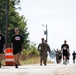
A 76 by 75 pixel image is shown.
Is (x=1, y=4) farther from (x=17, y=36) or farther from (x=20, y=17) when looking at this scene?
(x=17, y=36)

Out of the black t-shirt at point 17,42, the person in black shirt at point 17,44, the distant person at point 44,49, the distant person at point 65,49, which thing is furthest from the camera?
the distant person at point 65,49

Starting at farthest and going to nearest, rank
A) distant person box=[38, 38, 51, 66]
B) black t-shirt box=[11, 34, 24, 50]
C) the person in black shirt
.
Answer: distant person box=[38, 38, 51, 66], black t-shirt box=[11, 34, 24, 50], the person in black shirt

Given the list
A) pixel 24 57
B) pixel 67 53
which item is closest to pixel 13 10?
pixel 24 57

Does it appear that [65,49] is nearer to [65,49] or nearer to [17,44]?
[65,49]

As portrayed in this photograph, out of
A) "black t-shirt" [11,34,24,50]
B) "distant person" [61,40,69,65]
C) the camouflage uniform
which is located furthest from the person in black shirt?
"distant person" [61,40,69,65]

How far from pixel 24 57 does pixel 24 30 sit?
3124 cm

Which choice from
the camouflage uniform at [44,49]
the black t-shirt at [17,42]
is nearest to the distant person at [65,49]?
the camouflage uniform at [44,49]

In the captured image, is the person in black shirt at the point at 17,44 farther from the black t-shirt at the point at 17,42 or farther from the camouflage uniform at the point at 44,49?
the camouflage uniform at the point at 44,49

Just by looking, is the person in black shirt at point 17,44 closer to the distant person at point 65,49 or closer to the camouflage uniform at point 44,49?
the camouflage uniform at point 44,49

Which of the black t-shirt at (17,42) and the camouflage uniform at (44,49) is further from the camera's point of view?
the camouflage uniform at (44,49)

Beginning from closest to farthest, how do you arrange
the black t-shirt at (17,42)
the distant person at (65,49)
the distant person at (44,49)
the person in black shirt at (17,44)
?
the person in black shirt at (17,44)
the black t-shirt at (17,42)
the distant person at (44,49)
the distant person at (65,49)

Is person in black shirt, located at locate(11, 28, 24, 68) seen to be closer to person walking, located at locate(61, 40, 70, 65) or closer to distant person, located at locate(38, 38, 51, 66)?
distant person, located at locate(38, 38, 51, 66)

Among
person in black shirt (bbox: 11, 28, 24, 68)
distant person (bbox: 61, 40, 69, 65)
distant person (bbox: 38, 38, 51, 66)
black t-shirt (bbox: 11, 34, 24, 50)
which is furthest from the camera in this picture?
distant person (bbox: 61, 40, 69, 65)

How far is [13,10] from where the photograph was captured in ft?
244
